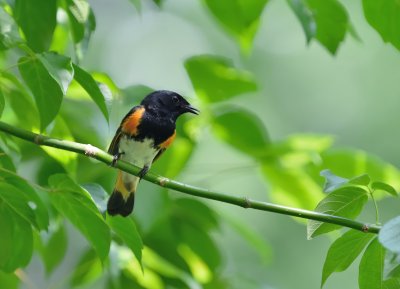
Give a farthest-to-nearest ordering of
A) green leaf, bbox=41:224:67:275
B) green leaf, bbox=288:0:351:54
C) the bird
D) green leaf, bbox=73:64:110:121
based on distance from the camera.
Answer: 1. the bird
2. green leaf, bbox=41:224:67:275
3. green leaf, bbox=288:0:351:54
4. green leaf, bbox=73:64:110:121

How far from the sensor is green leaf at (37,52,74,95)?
162 cm

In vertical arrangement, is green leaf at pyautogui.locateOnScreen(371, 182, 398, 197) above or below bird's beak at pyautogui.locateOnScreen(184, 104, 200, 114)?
above

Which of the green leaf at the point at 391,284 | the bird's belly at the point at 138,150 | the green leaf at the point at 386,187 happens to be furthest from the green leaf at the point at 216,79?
the green leaf at the point at 391,284

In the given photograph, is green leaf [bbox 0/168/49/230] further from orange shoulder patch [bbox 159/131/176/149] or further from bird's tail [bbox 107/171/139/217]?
orange shoulder patch [bbox 159/131/176/149]

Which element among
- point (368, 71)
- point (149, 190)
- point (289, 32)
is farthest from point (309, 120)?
point (149, 190)

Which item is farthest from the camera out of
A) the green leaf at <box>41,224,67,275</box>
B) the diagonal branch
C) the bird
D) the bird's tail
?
the bird

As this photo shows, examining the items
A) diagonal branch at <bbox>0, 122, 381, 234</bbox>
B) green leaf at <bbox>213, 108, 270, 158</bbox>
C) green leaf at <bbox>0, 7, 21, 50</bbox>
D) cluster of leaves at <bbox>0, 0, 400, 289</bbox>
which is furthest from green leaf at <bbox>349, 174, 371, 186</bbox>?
green leaf at <bbox>213, 108, 270, 158</bbox>

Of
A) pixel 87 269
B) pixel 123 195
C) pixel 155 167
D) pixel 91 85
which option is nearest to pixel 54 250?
pixel 87 269

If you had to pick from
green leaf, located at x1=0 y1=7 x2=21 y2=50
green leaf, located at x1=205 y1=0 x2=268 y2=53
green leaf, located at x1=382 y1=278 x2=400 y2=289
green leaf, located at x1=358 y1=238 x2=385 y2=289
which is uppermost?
green leaf, located at x1=205 y1=0 x2=268 y2=53

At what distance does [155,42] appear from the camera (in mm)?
12422

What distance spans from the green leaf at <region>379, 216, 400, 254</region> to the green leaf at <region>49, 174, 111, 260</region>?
2.39ft

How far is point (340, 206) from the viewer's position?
65.4 inches

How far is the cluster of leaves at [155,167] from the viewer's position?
1691mm

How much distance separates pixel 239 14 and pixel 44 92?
2.97ft
